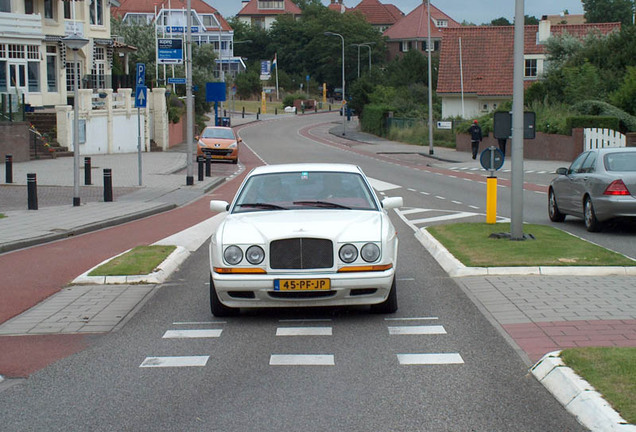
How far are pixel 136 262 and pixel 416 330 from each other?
4.94 meters

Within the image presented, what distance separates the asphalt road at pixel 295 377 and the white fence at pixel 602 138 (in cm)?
2831

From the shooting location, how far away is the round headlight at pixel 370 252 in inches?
328

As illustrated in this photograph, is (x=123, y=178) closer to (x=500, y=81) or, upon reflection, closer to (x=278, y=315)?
(x=278, y=315)

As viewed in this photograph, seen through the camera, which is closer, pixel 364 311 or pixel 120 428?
pixel 120 428

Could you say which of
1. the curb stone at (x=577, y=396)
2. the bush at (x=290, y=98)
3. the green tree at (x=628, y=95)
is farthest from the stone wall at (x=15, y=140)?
the bush at (x=290, y=98)

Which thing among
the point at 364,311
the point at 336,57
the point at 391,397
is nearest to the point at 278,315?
the point at 364,311

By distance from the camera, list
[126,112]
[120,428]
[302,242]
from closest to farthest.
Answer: [120,428] → [302,242] → [126,112]

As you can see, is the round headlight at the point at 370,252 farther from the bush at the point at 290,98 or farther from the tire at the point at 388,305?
the bush at the point at 290,98

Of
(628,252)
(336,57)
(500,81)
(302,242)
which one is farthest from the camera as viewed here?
(336,57)

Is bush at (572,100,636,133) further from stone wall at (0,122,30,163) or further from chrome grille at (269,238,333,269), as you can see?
chrome grille at (269,238,333,269)

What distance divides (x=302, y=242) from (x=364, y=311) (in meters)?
1.37

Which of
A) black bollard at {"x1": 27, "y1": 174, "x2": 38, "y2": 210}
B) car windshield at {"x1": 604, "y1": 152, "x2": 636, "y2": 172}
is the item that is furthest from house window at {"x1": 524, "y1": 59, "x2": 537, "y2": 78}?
black bollard at {"x1": 27, "y1": 174, "x2": 38, "y2": 210}

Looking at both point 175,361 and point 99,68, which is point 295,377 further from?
point 99,68

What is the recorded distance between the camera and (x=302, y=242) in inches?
325
